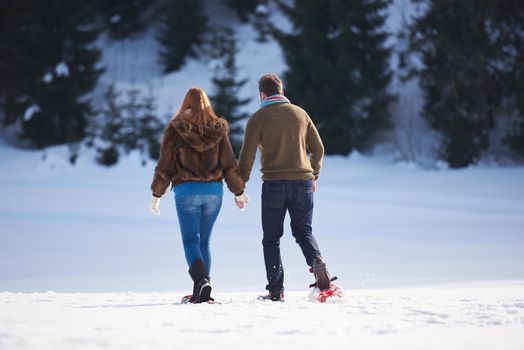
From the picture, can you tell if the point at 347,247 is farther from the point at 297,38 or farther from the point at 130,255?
the point at 297,38

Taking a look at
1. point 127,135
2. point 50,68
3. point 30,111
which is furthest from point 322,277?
point 50,68

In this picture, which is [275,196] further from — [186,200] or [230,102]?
[230,102]

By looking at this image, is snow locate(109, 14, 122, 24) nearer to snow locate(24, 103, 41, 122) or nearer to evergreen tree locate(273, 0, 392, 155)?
snow locate(24, 103, 41, 122)

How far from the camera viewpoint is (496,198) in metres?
15.8

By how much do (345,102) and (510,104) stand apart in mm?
4959

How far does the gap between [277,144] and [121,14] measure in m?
30.4

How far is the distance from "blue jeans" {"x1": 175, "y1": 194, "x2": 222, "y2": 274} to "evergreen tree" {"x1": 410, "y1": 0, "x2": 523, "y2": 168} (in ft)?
55.3

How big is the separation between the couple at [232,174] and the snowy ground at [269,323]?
36 cm

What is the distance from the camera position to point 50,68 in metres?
27.5

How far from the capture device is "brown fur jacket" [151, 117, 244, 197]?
5.57 metres

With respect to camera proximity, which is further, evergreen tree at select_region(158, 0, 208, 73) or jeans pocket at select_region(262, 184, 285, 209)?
evergreen tree at select_region(158, 0, 208, 73)

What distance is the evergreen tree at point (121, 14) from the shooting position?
3469 centimetres

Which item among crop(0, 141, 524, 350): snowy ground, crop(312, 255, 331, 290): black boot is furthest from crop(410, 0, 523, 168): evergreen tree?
crop(312, 255, 331, 290): black boot

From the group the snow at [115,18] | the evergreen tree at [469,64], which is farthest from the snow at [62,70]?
the evergreen tree at [469,64]
